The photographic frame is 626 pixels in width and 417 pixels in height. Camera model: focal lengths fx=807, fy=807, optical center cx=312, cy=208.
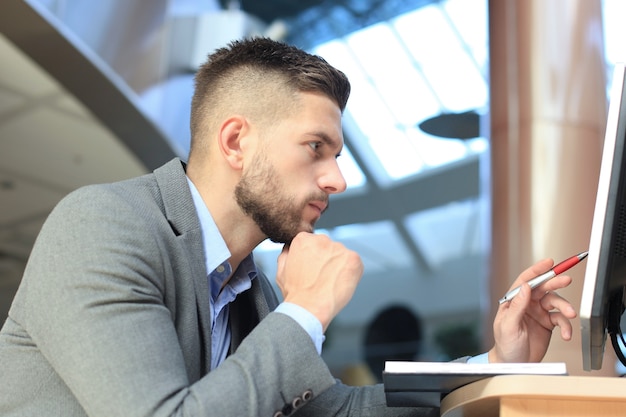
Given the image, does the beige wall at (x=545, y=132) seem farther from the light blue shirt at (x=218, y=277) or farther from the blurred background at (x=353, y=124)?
the light blue shirt at (x=218, y=277)

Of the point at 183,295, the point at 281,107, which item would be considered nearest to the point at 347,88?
the point at 281,107

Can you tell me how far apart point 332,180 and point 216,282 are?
31 cm

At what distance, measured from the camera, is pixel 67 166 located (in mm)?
8031

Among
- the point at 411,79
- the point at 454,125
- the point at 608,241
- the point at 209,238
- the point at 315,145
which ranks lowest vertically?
the point at 608,241

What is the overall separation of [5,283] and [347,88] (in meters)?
8.46

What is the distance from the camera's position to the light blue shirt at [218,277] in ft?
5.20

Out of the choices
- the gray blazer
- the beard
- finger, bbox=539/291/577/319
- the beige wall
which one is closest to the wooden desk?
the gray blazer

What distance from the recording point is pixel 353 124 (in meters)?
15.1

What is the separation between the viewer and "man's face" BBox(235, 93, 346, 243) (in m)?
1.64

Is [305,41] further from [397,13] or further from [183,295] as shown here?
[183,295]

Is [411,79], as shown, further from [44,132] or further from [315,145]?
[315,145]

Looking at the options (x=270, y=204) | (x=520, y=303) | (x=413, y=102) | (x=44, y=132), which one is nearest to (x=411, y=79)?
(x=413, y=102)

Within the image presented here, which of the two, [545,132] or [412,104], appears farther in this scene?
[412,104]

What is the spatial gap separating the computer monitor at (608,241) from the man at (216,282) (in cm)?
20
